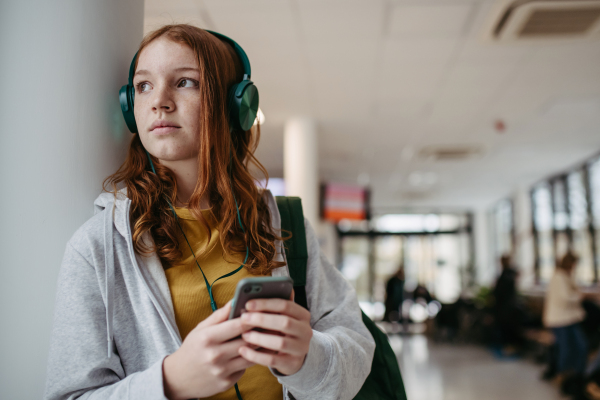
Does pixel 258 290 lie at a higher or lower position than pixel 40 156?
lower

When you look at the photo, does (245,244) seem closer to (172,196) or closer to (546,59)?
(172,196)

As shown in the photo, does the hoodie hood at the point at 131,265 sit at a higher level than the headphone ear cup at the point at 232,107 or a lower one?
lower

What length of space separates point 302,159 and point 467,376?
11.4ft

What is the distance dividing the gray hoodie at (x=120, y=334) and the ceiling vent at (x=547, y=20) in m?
2.84

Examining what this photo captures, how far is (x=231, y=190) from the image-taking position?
978 millimetres

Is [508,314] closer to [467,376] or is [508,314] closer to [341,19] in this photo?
[467,376]

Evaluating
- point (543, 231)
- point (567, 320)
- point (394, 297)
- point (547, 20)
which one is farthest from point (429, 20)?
point (394, 297)

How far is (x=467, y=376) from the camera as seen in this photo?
5.48 m

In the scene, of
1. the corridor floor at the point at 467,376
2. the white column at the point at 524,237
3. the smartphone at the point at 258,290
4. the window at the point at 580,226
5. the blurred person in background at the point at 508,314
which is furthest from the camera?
the white column at the point at 524,237

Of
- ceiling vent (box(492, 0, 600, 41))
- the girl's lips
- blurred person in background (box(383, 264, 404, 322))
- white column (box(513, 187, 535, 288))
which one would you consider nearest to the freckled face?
the girl's lips

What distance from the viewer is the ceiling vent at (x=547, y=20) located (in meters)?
2.81

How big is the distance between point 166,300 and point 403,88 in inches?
155

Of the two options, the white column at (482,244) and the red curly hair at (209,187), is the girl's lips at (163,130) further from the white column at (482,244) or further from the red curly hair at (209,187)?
the white column at (482,244)

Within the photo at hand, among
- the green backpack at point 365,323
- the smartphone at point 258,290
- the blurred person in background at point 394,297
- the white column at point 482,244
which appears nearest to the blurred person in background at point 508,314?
the blurred person in background at point 394,297
